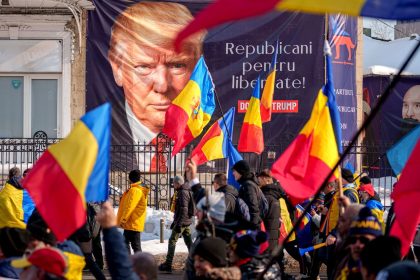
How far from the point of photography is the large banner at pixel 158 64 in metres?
23.9

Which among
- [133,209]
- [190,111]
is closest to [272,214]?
[190,111]

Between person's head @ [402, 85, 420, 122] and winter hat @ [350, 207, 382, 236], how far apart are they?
22.6 meters

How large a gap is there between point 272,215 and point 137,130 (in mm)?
11170

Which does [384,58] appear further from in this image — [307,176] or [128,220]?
[307,176]

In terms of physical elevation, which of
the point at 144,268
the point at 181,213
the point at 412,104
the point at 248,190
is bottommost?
the point at 181,213

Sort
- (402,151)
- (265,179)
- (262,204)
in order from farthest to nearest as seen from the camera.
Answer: (265,179)
(262,204)
(402,151)

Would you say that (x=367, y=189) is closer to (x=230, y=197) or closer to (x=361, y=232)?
(x=230, y=197)

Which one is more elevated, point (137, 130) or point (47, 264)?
point (137, 130)

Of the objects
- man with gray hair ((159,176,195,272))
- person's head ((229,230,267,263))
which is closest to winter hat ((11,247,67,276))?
person's head ((229,230,267,263))

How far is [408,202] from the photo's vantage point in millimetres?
7887

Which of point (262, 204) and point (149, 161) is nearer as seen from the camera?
point (262, 204)

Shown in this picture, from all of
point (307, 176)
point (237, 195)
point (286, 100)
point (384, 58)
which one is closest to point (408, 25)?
point (384, 58)

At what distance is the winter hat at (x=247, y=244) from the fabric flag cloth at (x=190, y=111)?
734cm

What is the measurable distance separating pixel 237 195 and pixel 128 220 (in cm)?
360
